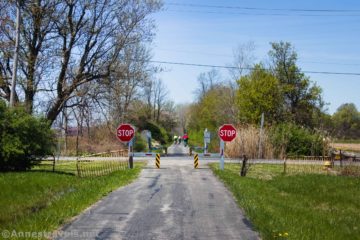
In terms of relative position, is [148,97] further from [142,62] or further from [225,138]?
[225,138]

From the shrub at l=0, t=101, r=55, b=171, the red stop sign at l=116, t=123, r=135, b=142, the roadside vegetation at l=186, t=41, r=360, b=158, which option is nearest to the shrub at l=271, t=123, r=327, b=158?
the roadside vegetation at l=186, t=41, r=360, b=158

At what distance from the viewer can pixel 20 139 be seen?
19.0 metres

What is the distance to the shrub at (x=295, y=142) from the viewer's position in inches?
1446

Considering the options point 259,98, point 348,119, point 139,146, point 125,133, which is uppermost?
point 348,119

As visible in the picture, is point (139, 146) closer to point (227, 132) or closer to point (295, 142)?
point (295, 142)

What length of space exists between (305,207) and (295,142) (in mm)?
26188

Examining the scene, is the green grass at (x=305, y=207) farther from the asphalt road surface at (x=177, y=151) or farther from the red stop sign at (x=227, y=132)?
the asphalt road surface at (x=177, y=151)

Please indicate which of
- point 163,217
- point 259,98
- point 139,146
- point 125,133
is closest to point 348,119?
point 259,98

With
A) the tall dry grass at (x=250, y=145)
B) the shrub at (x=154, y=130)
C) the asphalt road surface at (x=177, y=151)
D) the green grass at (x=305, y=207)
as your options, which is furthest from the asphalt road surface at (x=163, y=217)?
the shrub at (x=154, y=130)

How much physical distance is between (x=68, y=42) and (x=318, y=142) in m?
20.1

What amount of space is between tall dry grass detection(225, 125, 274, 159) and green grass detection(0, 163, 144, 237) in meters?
18.1

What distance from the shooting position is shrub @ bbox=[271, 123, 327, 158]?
36.7 meters

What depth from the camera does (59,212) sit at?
32.0ft

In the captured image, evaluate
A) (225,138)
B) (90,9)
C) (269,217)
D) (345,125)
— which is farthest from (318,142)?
(345,125)
